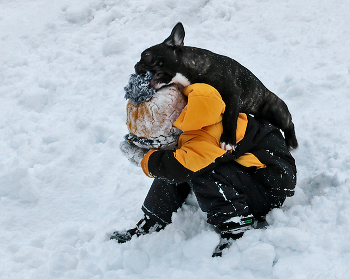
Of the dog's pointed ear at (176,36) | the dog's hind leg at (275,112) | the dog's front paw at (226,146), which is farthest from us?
the dog's hind leg at (275,112)

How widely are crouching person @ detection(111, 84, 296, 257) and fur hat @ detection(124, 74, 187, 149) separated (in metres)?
0.06

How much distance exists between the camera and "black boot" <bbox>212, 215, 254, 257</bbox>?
1.72 meters

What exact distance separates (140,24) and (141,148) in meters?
2.93

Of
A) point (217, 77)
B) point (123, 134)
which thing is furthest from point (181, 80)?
point (123, 134)

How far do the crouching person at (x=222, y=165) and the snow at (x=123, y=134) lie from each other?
0.32ft

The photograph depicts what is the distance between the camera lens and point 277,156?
1.80 m

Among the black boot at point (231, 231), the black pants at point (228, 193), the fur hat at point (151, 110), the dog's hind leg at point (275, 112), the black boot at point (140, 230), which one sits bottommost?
the black boot at point (140, 230)

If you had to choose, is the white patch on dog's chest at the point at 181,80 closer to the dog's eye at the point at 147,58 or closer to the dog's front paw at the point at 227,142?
the dog's eye at the point at 147,58

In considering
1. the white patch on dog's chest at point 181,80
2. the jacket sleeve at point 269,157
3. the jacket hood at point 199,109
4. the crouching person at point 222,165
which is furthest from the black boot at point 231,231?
the white patch on dog's chest at point 181,80

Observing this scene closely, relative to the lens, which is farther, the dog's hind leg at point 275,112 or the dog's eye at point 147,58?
the dog's hind leg at point 275,112

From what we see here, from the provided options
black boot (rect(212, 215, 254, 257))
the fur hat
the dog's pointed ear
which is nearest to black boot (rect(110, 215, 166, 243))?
black boot (rect(212, 215, 254, 257))

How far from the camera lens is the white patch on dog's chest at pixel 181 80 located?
1742 mm

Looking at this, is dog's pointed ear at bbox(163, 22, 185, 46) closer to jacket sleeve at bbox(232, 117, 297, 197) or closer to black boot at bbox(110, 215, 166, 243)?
jacket sleeve at bbox(232, 117, 297, 197)

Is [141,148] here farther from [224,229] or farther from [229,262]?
[229,262]
